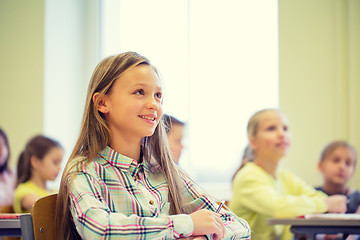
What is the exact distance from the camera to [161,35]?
186 inches

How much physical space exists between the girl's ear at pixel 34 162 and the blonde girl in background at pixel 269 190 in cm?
147

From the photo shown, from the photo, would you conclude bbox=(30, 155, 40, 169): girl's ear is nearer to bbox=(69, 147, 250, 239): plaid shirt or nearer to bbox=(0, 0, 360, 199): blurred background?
bbox=(0, 0, 360, 199): blurred background

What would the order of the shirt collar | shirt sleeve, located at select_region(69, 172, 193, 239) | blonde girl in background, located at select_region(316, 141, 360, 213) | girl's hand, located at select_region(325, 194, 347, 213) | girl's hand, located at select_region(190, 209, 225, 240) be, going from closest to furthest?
1. shirt sleeve, located at select_region(69, 172, 193, 239)
2. girl's hand, located at select_region(190, 209, 225, 240)
3. the shirt collar
4. girl's hand, located at select_region(325, 194, 347, 213)
5. blonde girl in background, located at select_region(316, 141, 360, 213)

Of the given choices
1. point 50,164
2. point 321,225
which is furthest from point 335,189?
point 50,164

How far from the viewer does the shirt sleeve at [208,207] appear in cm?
144

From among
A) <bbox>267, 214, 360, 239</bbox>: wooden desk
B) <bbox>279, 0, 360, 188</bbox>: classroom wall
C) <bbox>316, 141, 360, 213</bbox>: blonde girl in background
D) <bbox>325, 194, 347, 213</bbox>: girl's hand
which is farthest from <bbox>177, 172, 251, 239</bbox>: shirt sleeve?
<bbox>279, 0, 360, 188</bbox>: classroom wall

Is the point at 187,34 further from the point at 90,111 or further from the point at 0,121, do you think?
the point at 90,111

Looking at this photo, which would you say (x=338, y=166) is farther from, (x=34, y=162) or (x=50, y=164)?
(x=34, y=162)

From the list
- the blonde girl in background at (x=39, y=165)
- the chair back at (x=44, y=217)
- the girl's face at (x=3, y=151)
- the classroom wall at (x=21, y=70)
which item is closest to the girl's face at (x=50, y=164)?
the blonde girl in background at (x=39, y=165)

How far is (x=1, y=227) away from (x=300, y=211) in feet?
4.76

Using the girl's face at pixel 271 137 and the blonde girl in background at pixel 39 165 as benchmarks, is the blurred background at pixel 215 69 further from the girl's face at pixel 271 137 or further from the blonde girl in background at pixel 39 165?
the girl's face at pixel 271 137

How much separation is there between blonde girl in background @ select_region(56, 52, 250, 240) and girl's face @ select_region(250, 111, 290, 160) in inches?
52.3

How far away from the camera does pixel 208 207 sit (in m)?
1.49

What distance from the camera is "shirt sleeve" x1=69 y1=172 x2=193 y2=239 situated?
1162 mm
